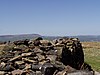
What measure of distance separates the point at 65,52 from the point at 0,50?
24.7 ft

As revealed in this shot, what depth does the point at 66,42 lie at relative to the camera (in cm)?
3969

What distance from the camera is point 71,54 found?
38.7m

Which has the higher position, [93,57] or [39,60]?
[39,60]

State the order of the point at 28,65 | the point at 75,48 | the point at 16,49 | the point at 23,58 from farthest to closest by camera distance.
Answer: the point at 75,48 < the point at 16,49 < the point at 23,58 < the point at 28,65

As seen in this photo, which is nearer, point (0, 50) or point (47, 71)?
point (47, 71)

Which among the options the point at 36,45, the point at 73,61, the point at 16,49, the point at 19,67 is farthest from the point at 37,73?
the point at 73,61

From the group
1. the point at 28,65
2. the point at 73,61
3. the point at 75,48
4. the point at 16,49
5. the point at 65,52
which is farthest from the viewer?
the point at 75,48

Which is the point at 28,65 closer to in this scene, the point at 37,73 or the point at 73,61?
the point at 37,73

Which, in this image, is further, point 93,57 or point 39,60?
point 93,57

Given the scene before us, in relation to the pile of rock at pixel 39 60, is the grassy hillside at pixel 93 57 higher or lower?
lower

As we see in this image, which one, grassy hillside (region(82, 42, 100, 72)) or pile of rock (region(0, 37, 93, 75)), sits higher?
pile of rock (region(0, 37, 93, 75))

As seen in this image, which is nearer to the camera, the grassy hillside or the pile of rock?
the pile of rock

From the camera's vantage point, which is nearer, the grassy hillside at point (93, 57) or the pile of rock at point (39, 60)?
the pile of rock at point (39, 60)

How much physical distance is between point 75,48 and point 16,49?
11.9 metres
